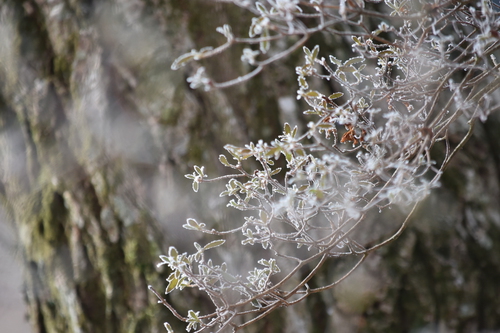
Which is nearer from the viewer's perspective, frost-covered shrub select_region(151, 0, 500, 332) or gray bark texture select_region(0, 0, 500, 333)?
frost-covered shrub select_region(151, 0, 500, 332)

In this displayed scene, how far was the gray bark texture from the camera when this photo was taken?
0.94m

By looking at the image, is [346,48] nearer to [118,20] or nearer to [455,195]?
[455,195]

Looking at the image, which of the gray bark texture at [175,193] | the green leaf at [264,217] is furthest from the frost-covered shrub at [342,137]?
the gray bark texture at [175,193]

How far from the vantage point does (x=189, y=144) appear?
961 mm

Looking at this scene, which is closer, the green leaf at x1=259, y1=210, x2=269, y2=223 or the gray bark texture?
the green leaf at x1=259, y1=210, x2=269, y2=223

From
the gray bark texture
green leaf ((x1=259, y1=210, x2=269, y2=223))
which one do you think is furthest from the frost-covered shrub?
the gray bark texture

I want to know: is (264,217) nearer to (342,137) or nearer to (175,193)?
(342,137)

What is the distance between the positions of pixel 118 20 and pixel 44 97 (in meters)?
0.31

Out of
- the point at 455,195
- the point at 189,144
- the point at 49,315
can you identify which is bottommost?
the point at 455,195

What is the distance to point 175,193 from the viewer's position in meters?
0.97

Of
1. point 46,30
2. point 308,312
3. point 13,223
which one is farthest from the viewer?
point 13,223

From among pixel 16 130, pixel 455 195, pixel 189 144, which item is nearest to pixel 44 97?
pixel 16 130

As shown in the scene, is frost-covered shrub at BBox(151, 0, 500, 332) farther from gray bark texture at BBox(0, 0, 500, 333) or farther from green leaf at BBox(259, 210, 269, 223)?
gray bark texture at BBox(0, 0, 500, 333)

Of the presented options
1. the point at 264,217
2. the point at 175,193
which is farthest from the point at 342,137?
the point at 175,193
